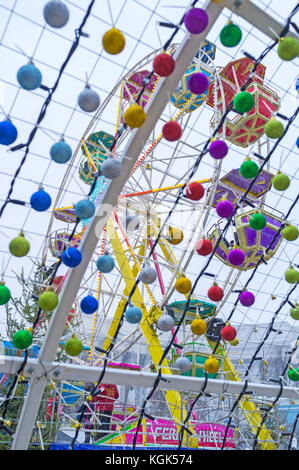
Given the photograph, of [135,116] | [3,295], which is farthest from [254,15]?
[3,295]

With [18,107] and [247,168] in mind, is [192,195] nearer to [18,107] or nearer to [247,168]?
[247,168]

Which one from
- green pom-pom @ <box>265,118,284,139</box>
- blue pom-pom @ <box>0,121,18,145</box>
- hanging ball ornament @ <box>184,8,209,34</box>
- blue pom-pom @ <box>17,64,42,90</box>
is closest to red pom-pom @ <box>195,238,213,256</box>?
green pom-pom @ <box>265,118,284,139</box>

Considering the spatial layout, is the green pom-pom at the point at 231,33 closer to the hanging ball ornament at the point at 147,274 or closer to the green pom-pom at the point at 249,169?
the green pom-pom at the point at 249,169

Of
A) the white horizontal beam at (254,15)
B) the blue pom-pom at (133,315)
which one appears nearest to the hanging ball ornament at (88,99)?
the white horizontal beam at (254,15)

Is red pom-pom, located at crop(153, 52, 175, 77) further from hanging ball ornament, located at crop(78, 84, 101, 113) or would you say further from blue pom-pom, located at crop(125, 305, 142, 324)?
blue pom-pom, located at crop(125, 305, 142, 324)

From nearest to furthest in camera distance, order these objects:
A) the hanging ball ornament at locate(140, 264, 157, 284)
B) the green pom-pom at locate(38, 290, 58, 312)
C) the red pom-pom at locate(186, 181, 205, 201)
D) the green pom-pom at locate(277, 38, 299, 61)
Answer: the green pom-pom at locate(277, 38, 299, 61) < the green pom-pom at locate(38, 290, 58, 312) < the red pom-pom at locate(186, 181, 205, 201) < the hanging ball ornament at locate(140, 264, 157, 284)

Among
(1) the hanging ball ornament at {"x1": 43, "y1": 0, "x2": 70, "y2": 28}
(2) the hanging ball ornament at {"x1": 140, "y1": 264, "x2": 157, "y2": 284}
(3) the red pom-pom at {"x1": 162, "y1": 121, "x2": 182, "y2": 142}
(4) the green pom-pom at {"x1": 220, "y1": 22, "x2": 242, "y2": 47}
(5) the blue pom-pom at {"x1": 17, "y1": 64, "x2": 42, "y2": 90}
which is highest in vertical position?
(4) the green pom-pom at {"x1": 220, "y1": 22, "x2": 242, "y2": 47}

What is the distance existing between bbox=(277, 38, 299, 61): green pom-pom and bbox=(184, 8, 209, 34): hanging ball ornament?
1019 mm

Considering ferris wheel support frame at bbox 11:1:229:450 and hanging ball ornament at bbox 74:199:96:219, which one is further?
ferris wheel support frame at bbox 11:1:229:450

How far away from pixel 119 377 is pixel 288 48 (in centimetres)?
517

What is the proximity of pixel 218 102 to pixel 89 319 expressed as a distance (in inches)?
344

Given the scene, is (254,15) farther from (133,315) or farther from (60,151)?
(133,315)

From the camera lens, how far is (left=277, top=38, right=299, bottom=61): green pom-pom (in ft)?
17.9
